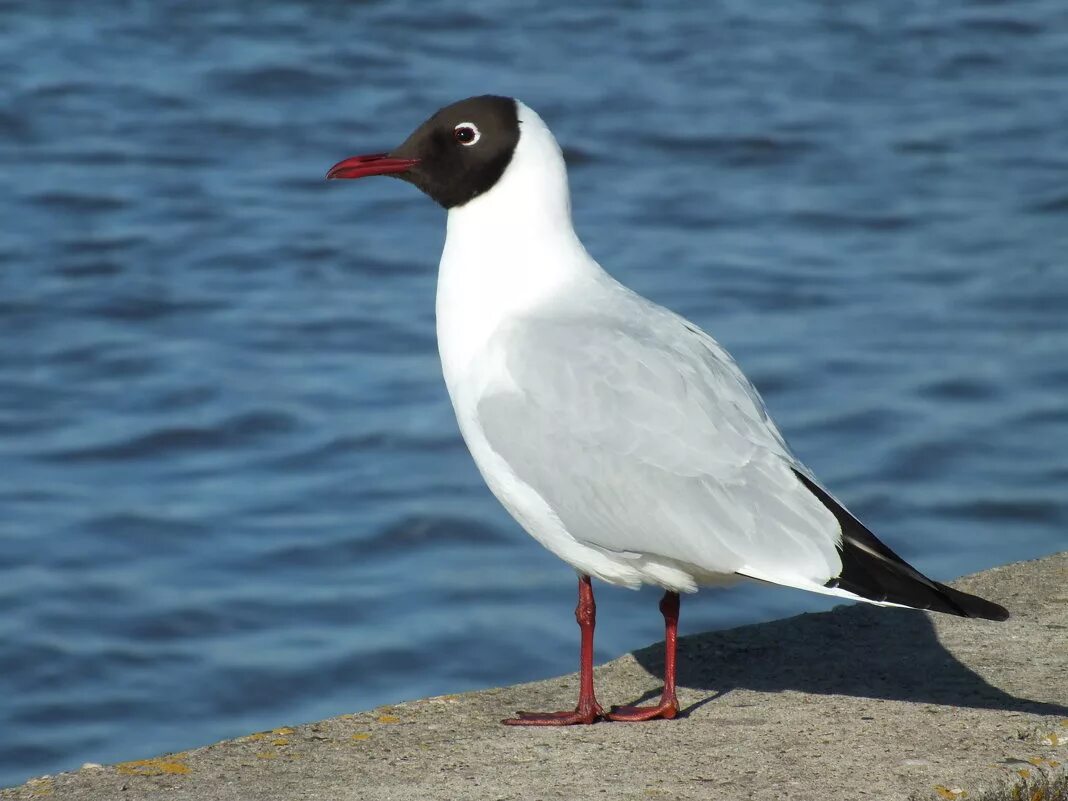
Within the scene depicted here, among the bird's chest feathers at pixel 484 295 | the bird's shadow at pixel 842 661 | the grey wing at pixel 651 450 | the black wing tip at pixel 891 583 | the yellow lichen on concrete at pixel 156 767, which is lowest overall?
the bird's shadow at pixel 842 661

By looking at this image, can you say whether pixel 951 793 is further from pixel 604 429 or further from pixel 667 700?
pixel 604 429

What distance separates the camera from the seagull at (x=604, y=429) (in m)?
4.08

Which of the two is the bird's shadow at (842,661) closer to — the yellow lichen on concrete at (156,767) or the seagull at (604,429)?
the seagull at (604,429)

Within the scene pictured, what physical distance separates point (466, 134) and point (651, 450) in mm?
1018

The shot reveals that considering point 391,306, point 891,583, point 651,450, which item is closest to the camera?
point 891,583

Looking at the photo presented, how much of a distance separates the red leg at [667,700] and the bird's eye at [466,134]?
1.24m

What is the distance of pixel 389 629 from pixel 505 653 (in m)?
0.46

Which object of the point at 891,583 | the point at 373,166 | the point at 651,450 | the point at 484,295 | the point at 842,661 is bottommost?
the point at 842,661

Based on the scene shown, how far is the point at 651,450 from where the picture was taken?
4219 mm

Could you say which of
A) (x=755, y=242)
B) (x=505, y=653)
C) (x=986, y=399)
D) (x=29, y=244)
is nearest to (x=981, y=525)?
(x=986, y=399)

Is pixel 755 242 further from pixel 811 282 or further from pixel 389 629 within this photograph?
pixel 389 629

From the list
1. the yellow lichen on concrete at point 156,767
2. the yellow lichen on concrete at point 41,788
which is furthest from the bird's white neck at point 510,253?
the yellow lichen on concrete at point 41,788

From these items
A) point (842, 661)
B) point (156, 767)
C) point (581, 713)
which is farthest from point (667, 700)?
point (156, 767)

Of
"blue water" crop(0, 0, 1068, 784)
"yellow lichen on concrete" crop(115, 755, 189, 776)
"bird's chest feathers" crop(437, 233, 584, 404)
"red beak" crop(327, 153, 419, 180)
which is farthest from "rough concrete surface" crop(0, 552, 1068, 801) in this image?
"red beak" crop(327, 153, 419, 180)
